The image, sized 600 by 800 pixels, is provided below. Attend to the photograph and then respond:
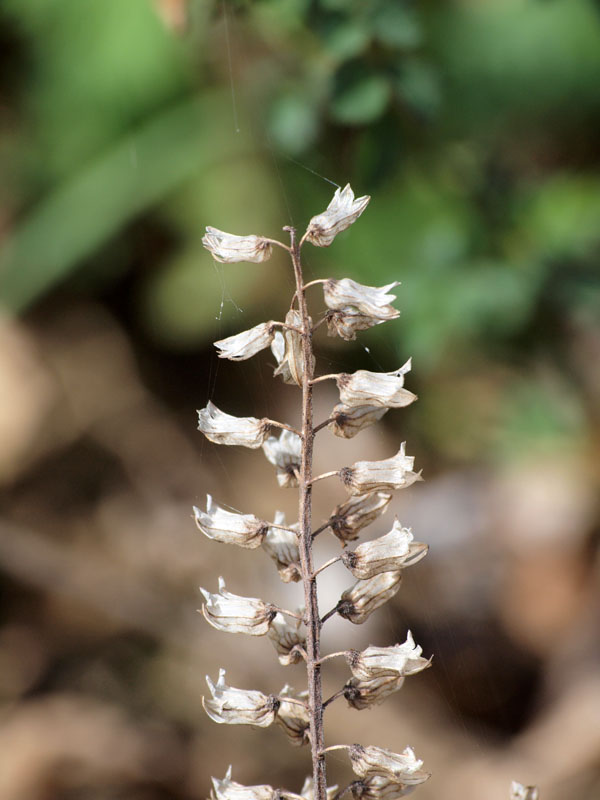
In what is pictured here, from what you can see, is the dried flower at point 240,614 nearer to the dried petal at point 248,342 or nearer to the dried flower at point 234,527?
the dried flower at point 234,527

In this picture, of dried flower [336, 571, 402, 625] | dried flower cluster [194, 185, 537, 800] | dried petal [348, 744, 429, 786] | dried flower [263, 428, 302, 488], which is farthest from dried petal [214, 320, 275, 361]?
dried petal [348, 744, 429, 786]

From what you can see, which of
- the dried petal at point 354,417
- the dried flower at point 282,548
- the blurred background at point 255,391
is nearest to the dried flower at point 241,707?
the dried flower at point 282,548

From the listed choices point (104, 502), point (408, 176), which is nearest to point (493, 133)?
point (408, 176)

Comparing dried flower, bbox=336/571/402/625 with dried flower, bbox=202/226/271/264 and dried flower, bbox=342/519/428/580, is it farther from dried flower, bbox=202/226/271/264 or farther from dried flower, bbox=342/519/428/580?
dried flower, bbox=202/226/271/264

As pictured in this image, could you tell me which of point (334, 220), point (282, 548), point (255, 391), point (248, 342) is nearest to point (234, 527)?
point (282, 548)

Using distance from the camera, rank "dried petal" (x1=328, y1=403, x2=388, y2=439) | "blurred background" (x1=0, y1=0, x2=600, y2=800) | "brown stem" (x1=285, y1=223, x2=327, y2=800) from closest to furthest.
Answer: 1. "brown stem" (x1=285, y1=223, x2=327, y2=800)
2. "dried petal" (x1=328, y1=403, x2=388, y2=439)
3. "blurred background" (x1=0, y1=0, x2=600, y2=800)

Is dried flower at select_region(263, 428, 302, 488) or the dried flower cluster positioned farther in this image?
dried flower at select_region(263, 428, 302, 488)

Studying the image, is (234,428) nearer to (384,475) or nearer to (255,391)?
(384,475)
